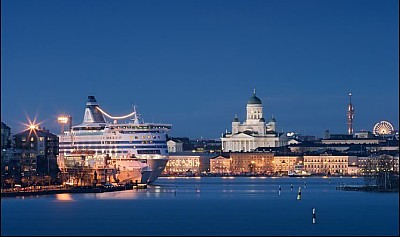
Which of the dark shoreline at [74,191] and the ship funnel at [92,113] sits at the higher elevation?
the ship funnel at [92,113]

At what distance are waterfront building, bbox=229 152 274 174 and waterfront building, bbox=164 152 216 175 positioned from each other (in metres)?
5.65

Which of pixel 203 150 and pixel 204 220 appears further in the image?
pixel 203 150

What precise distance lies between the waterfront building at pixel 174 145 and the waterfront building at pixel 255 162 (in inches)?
631

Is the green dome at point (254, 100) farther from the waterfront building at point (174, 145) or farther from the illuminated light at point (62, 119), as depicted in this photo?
the illuminated light at point (62, 119)

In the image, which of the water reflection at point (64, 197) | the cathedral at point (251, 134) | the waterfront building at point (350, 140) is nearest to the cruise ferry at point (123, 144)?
the water reflection at point (64, 197)

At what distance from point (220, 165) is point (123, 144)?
245 feet

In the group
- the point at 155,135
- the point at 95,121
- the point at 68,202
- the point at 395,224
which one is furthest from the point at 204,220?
the point at 95,121

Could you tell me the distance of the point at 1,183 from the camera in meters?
71.9

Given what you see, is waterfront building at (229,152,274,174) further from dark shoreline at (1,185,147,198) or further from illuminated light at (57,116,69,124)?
dark shoreline at (1,185,147,198)

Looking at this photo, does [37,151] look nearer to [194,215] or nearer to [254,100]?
[194,215]

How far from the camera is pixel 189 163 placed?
168750 millimetres

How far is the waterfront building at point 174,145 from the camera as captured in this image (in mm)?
179275

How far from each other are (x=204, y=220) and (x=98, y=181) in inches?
1324

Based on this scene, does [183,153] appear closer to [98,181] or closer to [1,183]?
[98,181]
